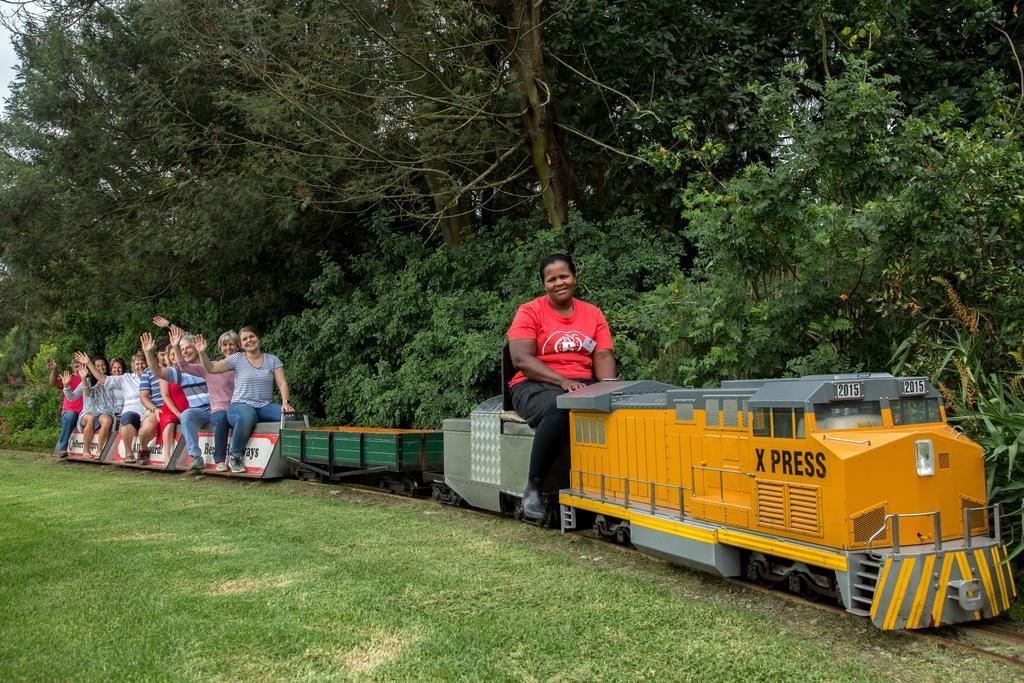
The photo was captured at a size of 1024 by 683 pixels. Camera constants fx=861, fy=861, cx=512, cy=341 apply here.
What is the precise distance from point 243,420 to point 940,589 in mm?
10537

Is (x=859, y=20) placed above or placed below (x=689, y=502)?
above

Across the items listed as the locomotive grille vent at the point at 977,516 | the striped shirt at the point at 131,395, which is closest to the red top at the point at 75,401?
the striped shirt at the point at 131,395

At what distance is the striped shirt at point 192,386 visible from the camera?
14.5 metres

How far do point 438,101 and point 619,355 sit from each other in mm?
4930

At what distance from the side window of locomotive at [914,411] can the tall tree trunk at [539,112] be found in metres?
8.54

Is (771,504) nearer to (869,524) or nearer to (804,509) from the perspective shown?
(804,509)

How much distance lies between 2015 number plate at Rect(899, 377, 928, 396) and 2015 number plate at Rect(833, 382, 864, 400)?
0.33 meters

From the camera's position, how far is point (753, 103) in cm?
1355

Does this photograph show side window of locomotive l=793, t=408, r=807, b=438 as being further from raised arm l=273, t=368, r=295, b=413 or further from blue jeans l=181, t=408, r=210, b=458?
blue jeans l=181, t=408, r=210, b=458

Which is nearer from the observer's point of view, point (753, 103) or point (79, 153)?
point (753, 103)

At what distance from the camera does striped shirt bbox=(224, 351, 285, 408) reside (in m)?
13.0

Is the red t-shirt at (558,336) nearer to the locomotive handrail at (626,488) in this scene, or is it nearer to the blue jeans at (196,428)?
the locomotive handrail at (626,488)

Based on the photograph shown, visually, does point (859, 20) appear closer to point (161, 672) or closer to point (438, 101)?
point (438, 101)

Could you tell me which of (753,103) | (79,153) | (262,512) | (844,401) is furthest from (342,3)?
(844,401)
